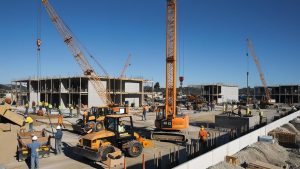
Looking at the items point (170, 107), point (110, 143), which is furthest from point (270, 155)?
point (110, 143)

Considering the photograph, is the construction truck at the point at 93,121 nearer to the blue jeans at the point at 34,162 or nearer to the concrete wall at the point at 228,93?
the blue jeans at the point at 34,162

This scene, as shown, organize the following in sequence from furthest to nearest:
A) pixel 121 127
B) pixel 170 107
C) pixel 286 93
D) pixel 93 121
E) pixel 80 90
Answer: pixel 286 93 < pixel 80 90 < pixel 93 121 < pixel 170 107 < pixel 121 127

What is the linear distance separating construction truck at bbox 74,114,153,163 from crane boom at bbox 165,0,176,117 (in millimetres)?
6157

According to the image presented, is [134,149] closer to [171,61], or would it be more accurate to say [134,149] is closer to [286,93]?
[171,61]

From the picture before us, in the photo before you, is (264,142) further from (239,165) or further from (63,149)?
(63,149)

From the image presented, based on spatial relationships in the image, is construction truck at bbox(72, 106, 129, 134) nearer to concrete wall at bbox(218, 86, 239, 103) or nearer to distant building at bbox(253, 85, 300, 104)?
concrete wall at bbox(218, 86, 239, 103)

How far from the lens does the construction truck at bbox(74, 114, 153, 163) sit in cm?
1272

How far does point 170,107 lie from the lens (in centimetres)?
2094

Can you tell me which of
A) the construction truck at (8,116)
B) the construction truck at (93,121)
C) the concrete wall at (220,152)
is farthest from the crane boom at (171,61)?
the construction truck at (8,116)

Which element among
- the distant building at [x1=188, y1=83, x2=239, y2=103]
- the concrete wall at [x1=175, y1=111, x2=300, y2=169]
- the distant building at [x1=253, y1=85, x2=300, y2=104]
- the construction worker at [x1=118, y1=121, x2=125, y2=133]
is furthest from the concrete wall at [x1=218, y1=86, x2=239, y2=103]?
the construction worker at [x1=118, y1=121, x2=125, y2=133]

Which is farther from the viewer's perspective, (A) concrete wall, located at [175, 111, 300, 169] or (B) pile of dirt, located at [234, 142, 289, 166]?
(B) pile of dirt, located at [234, 142, 289, 166]

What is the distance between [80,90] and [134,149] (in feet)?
115

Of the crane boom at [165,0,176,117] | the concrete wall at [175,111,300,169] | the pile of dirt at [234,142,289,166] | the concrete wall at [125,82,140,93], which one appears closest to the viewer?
the concrete wall at [175,111,300,169]

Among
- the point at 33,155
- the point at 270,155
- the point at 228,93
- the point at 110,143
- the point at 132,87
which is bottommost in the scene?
the point at 270,155
